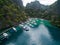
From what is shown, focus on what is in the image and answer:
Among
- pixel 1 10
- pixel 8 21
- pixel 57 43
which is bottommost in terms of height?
pixel 57 43

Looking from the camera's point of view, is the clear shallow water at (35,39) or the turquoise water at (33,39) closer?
the clear shallow water at (35,39)

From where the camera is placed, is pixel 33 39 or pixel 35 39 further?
pixel 33 39

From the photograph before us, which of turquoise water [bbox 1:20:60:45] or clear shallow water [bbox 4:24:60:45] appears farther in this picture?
turquoise water [bbox 1:20:60:45]

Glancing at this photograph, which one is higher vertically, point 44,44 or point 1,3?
point 1,3

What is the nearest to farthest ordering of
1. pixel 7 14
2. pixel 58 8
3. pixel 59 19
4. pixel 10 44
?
pixel 10 44 < pixel 7 14 < pixel 59 19 < pixel 58 8

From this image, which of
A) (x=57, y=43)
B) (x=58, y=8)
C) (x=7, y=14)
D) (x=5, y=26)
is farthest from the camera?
(x=58, y=8)

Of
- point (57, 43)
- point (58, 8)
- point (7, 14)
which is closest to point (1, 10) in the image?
point (7, 14)

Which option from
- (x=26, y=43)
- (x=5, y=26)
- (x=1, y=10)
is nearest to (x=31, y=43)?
(x=26, y=43)

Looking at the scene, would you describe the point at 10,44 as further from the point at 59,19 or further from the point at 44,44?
the point at 59,19

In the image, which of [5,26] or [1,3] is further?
[1,3]

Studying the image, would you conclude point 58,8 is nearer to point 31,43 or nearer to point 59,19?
point 59,19
